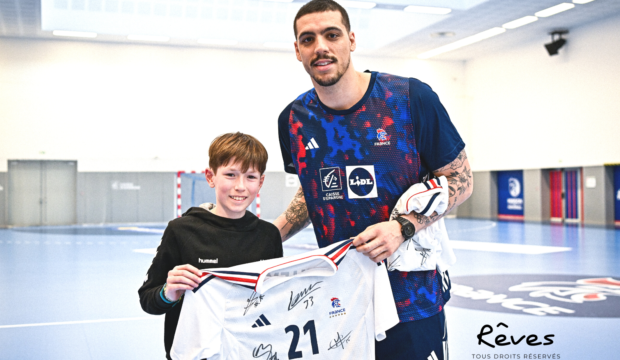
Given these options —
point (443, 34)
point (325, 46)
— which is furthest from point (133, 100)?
point (325, 46)

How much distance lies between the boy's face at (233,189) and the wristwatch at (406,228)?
0.69 meters

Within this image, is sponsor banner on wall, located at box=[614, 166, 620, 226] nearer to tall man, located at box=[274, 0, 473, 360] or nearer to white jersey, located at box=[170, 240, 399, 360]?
tall man, located at box=[274, 0, 473, 360]

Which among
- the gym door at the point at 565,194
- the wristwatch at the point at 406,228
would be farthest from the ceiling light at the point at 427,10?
the wristwatch at the point at 406,228

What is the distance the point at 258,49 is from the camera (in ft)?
77.1

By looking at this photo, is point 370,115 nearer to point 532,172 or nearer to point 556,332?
point 556,332

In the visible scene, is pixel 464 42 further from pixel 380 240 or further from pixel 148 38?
pixel 380 240

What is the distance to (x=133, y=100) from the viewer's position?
72.1 ft

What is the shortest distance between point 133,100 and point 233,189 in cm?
2089

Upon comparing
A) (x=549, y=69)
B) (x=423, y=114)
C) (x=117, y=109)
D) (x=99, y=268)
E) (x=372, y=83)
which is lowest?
(x=99, y=268)

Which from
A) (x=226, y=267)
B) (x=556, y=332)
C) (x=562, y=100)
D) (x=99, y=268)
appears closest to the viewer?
(x=226, y=267)

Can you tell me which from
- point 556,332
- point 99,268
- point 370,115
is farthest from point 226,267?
point 99,268

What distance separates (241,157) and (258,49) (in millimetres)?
21818
